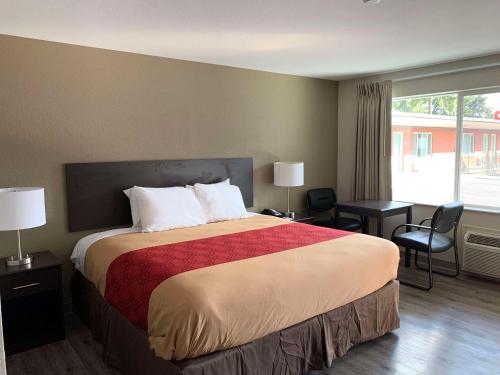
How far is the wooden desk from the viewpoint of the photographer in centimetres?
425

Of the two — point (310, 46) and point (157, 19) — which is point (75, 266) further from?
point (310, 46)

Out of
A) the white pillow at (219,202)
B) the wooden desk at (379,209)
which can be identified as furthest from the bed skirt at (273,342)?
the wooden desk at (379,209)

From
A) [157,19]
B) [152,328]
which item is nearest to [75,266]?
[152,328]

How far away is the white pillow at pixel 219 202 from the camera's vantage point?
3.79m

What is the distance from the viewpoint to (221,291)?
2025mm

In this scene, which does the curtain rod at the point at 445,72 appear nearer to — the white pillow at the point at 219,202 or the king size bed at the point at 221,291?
the king size bed at the point at 221,291

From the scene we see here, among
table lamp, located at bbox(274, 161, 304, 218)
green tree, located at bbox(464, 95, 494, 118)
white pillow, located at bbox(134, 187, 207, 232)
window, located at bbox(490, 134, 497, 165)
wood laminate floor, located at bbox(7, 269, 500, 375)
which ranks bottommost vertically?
wood laminate floor, located at bbox(7, 269, 500, 375)

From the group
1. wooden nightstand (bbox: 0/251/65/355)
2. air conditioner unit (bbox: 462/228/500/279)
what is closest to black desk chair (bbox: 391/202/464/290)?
air conditioner unit (bbox: 462/228/500/279)

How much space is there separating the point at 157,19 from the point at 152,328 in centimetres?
205

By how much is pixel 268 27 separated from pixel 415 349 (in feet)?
8.47

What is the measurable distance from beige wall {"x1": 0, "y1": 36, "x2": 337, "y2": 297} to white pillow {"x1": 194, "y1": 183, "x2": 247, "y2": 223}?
17.8 inches

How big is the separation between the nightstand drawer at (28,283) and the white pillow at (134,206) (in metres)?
0.75

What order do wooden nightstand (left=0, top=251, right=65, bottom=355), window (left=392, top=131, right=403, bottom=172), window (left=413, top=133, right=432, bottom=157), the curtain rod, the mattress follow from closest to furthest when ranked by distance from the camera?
the mattress, wooden nightstand (left=0, top=251, right=65, bottom=355), the curtain rod, window (left=413, top=133, right=432, bottom=157), window (left=392, top=131, right=403, bottom=172)

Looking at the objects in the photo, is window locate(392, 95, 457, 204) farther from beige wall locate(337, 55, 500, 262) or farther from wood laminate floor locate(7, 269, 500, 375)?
wood laminate floor locate(7, 269, 500, 375)
